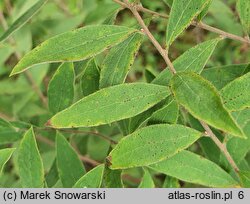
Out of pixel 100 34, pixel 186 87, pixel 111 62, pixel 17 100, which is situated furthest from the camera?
pixel 17 100

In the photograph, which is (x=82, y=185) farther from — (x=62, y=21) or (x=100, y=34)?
(x=62, y=21)

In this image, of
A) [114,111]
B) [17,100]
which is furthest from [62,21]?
[114,111]

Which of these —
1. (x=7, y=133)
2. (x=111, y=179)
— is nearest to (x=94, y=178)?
(x=111, y=179)

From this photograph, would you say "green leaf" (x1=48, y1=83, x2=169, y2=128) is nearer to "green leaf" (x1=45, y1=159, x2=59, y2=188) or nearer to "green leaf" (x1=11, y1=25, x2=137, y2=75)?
"green leaf" (x1=11, y1=25, x2=137, y2=75)

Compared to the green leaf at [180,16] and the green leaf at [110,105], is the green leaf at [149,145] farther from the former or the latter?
the green leaf at [180,16]

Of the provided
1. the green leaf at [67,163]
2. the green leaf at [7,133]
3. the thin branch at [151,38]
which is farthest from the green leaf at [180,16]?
the green leaf at [7,133]

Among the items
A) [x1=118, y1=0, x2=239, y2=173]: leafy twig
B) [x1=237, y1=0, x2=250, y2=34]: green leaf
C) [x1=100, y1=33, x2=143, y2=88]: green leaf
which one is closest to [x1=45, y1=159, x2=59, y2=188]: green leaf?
[x1=100, y1=33, x2=143, y2=88]: green leaf

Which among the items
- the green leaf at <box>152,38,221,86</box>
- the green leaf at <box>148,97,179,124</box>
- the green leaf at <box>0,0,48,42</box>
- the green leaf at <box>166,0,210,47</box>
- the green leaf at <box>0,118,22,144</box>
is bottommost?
the green leaf at <box>148,97,179,124</box>
